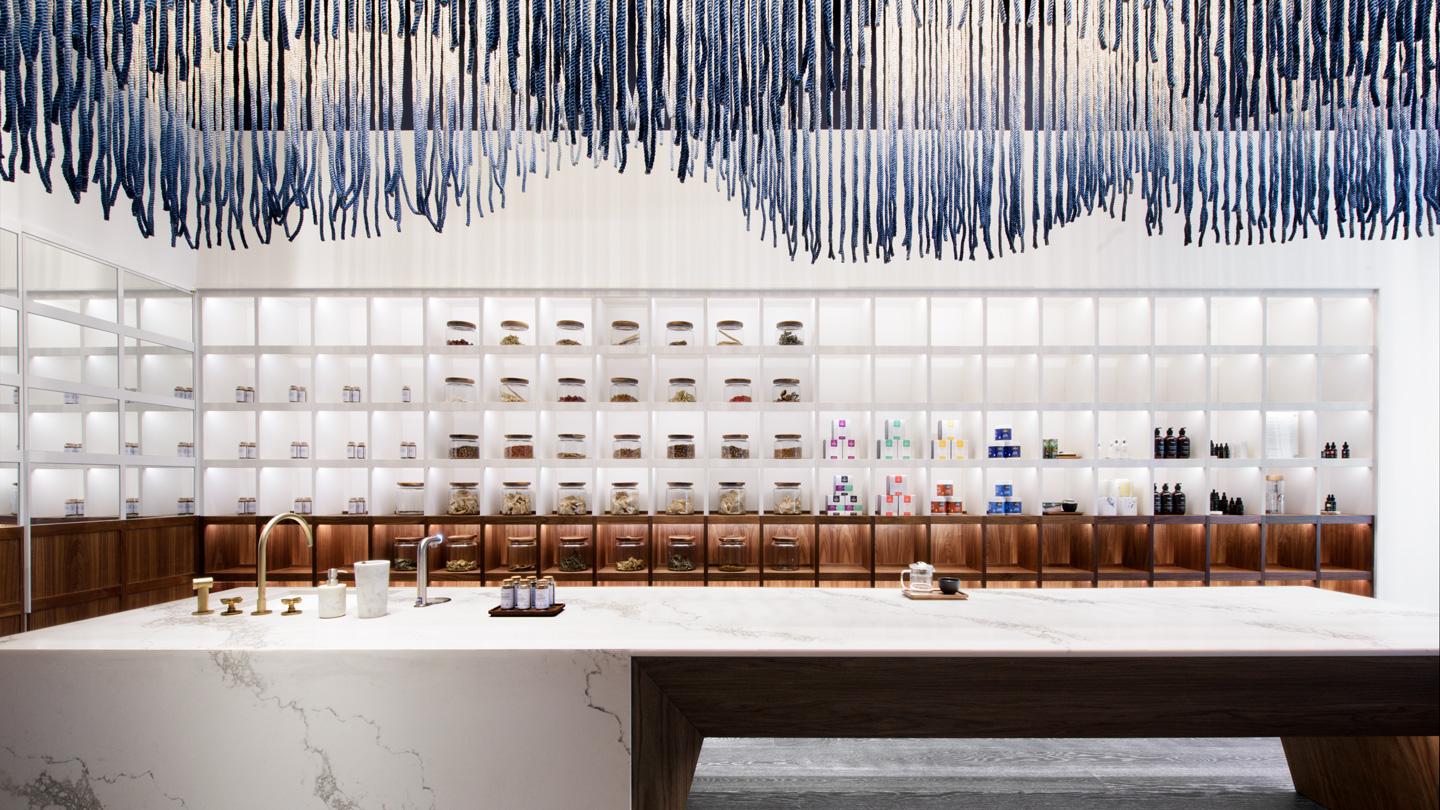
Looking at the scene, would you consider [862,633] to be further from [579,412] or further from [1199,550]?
[1199,550]

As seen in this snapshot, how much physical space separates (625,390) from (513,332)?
0.92m

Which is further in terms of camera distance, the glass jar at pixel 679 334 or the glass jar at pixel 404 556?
the glass jar at pixel 679 334

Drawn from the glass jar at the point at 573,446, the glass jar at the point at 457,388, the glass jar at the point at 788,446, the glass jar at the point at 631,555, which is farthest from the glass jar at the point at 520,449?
the glass jar at the point at 788,446

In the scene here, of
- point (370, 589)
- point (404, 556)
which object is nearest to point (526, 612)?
point (370, 589)

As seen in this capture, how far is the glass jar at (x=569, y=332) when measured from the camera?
5.42 meters

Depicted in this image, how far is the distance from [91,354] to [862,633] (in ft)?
15.4

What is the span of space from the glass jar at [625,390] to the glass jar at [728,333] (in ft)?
2.19

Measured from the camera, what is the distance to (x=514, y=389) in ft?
17.9

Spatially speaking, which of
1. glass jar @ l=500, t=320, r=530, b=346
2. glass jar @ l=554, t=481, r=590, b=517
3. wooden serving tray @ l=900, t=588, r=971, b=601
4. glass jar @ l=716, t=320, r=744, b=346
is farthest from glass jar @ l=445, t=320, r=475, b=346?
wooden serving tray @ l=900, t=588, r=971, b=601

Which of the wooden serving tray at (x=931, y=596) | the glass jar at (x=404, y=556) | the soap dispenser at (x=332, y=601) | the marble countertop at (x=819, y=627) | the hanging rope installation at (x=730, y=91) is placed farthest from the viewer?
the glass jar at (x=404, y=556)

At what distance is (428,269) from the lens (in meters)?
5.42

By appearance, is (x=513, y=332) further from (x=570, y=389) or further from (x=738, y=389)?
(x=738, y=389)

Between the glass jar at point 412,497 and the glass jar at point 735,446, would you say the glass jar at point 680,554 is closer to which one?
the glass jar at point 735,446

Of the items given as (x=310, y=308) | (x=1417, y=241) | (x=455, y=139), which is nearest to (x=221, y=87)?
(x=455, y=139)
